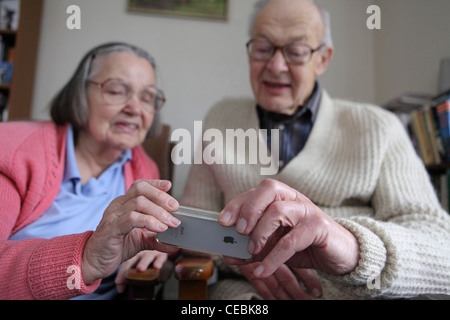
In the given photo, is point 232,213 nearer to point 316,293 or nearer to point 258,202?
point 258,202

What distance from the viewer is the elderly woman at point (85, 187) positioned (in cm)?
43

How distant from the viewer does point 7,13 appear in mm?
1629

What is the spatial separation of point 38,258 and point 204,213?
266 mm

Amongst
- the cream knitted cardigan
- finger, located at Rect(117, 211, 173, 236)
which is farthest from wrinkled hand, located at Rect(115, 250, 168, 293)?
finger, located at Rect(117, 211, 173, 236)

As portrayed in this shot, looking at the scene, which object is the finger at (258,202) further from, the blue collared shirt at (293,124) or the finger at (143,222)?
the blue collared shirt at (293,124)

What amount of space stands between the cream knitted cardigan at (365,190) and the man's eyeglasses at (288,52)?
0.13m

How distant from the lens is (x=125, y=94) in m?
0.62

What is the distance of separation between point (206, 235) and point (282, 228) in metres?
0.12

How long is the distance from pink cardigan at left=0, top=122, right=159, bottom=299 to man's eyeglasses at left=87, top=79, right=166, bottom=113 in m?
0.14

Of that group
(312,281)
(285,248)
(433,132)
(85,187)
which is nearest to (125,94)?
(85,187)

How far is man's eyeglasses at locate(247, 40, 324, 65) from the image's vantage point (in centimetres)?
66

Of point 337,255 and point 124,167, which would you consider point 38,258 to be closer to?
point 124,167

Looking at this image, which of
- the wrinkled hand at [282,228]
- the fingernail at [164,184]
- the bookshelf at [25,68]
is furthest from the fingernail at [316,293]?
the bookshelf at [25,68]

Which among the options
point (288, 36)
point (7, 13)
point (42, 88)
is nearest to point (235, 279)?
point (288, 36)
